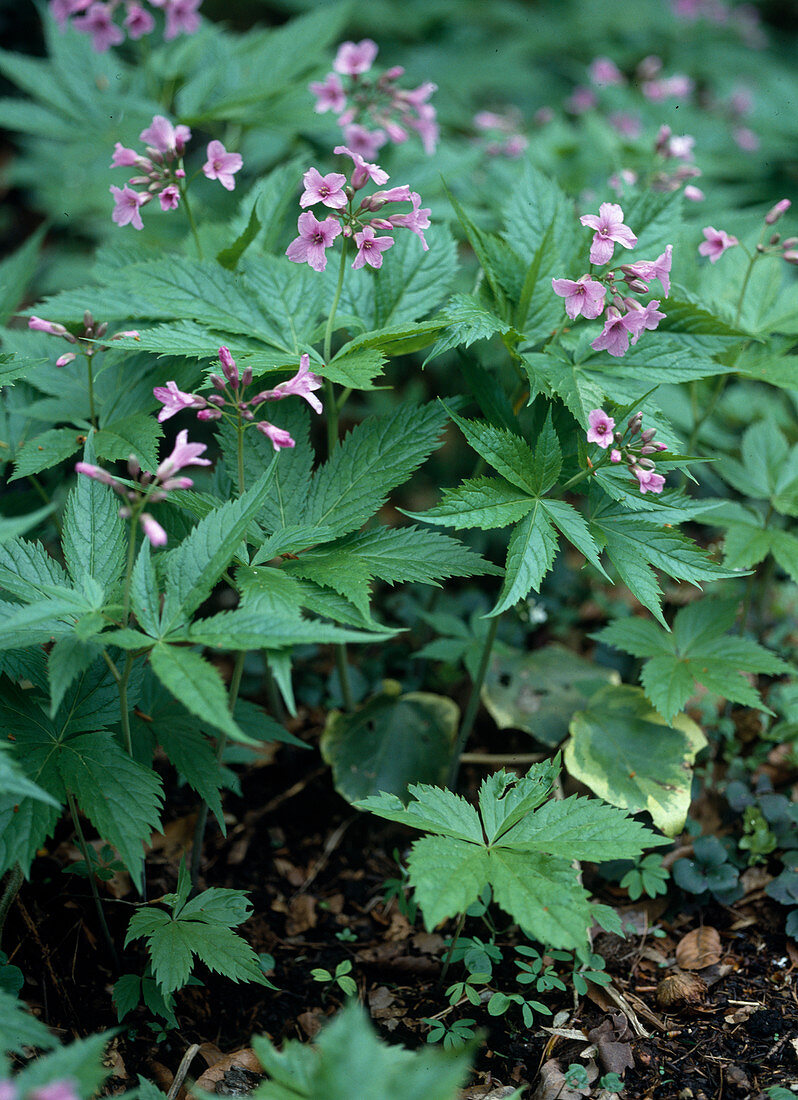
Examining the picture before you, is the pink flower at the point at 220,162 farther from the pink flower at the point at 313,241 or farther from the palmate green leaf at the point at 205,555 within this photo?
the palmate green leaf at the point at 205,555

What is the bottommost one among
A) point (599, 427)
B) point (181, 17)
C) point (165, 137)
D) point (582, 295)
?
point (599, 427)

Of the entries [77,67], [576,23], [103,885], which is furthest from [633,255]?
[576,23]

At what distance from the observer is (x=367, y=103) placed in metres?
3.38

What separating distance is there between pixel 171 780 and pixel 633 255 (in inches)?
95.0

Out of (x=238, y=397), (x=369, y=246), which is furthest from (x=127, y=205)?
(x=238, y=397)

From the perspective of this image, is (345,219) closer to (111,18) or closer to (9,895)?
(9,895)

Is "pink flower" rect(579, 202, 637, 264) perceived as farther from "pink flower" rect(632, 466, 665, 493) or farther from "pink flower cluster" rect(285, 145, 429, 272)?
"pink flower" rect(632, 466, 665, 493)

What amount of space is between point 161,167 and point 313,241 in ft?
2.39

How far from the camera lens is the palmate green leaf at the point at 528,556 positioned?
76.5 inches

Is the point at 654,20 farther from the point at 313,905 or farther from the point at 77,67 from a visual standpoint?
the point at 313,905

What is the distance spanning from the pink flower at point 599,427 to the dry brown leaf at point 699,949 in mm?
1530

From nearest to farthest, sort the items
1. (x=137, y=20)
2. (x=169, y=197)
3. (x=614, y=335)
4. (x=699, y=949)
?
(x=614, y=335)
(x=699, y=949)
(x=169, y=197)
(x=137, y=20)

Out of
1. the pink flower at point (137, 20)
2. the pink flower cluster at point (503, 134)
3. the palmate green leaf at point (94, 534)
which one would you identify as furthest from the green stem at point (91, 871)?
the pink flower cluster at point (503, 134)

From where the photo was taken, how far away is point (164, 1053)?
2047mm
